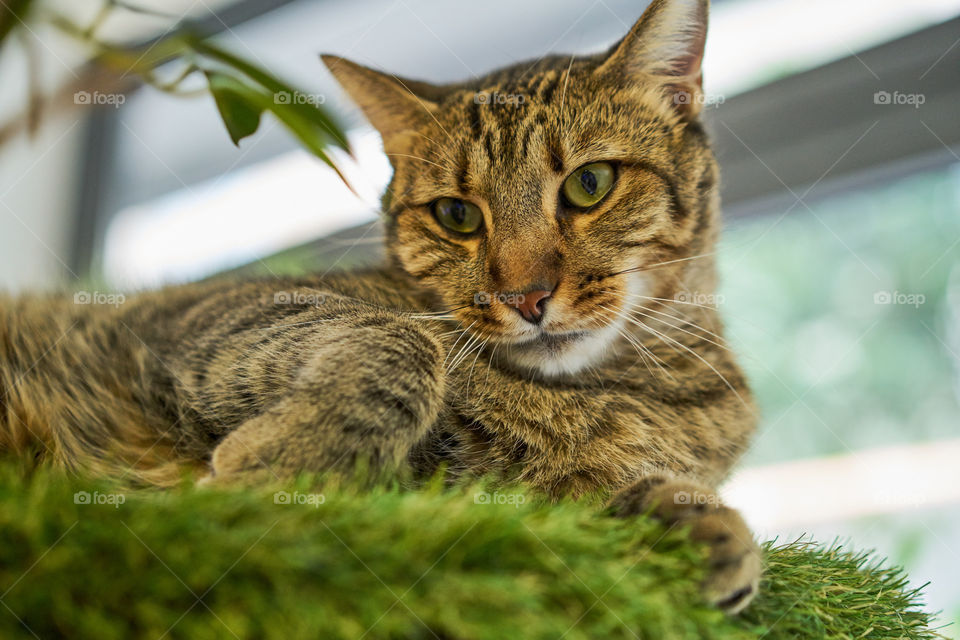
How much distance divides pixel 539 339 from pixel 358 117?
27.0 inches

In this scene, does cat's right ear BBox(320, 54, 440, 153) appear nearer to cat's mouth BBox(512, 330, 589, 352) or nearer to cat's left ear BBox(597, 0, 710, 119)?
cat's left ear BBox(597, 0, 710, 119)

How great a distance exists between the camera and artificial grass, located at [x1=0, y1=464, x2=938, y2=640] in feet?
1.52

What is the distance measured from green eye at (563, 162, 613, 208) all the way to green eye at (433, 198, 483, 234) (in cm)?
15

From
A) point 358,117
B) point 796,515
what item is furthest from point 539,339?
point 796,515

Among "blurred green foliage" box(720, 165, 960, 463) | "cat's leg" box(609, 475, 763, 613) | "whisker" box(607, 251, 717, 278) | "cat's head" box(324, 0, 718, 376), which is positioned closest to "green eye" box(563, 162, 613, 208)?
"cat's head" box(324, 0, 718, 376)

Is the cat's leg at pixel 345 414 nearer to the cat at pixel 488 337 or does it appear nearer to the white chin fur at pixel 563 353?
the cat at pixel 488 337

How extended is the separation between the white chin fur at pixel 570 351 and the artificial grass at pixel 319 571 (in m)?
0.37

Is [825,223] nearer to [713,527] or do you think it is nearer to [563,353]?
[563,353]

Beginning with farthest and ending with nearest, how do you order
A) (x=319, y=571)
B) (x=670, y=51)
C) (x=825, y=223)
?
(x=825, y=223), (x=670, y=51), (x=319, y=571)

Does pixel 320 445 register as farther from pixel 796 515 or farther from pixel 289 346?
pixel 796 515

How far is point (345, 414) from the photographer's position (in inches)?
29.8

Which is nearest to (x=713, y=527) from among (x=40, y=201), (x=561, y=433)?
(x=561, y=433)

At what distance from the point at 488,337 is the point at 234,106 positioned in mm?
489

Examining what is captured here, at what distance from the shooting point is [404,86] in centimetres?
122
